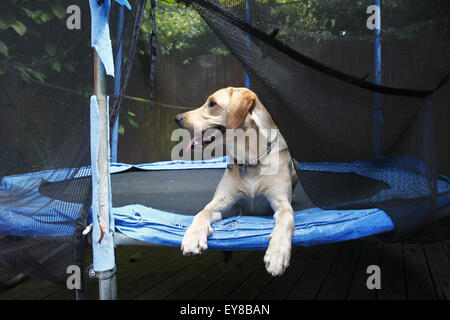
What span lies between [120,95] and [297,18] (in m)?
0.80

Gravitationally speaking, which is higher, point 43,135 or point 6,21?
point 6,21

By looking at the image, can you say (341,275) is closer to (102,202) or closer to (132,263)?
(132,263)

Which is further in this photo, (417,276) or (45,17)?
(417,276)

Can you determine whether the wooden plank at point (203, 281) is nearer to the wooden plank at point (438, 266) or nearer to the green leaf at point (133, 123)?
the wooden plank at point (438, 266)

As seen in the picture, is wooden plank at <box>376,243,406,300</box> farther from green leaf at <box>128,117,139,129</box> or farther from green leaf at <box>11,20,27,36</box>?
green leaf at <box>128,117,139,129</box>

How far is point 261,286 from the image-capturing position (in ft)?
5.18

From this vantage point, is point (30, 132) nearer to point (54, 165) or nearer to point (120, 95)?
point (54, 165)

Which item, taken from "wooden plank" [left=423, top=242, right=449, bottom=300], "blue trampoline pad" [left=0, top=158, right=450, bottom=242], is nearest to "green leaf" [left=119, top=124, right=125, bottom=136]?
"blue trampoline pad" [left=0, top=158, right=450, bottom=242]

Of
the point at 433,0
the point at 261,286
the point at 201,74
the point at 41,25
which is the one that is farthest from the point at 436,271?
the point at 201,74

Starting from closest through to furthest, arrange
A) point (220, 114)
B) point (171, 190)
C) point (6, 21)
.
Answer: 1. point (6, 21)
2. point (220, 114)
3. point (171, 190)

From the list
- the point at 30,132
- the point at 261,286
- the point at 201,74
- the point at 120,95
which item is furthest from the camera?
the point at 201,74

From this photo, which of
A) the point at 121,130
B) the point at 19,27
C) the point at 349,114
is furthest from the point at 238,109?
the point at 121,130

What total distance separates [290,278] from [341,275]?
0.27 meters

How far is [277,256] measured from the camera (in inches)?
39.0
